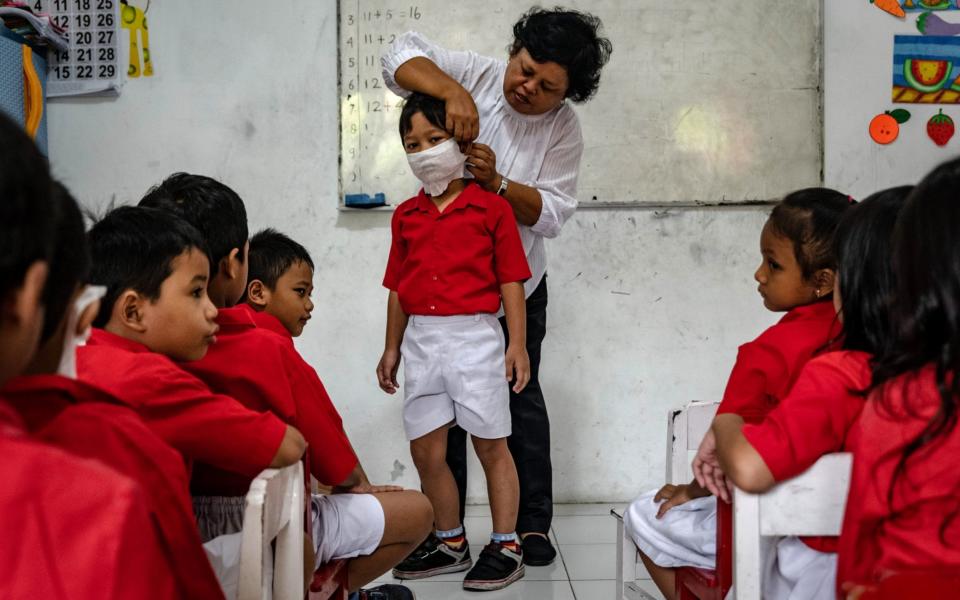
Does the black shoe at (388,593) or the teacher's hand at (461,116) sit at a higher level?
the teacher's hand at (461,116)

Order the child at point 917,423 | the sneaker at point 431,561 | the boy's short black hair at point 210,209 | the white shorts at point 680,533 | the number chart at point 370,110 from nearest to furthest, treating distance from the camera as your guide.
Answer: the child at point 917,423
the white shorts at point 680,533
the boy's short black hair at point 210,209
the sneaker at point 431,561
the number chart at point 370,110

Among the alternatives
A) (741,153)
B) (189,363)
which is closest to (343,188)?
(741,153)

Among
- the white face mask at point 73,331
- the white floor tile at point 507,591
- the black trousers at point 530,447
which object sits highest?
the white face mask at point 73,331

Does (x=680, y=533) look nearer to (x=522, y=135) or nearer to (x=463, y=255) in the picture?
(x=463, y=255)

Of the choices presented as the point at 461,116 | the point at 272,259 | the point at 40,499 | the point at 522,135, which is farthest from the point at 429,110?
the point at 40,499

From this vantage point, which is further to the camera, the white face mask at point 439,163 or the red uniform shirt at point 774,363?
the white face mask at point 439,163

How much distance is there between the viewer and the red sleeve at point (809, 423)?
3.41 ft

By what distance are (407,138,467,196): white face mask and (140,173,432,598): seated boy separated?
2.18 ft

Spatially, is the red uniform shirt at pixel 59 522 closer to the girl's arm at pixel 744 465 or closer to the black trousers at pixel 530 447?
the girl's arm at pixel 744 465

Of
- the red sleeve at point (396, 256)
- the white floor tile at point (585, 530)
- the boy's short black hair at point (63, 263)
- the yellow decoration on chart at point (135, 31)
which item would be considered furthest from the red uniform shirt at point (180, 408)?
the yellow decoration on chart at point (135, 31)

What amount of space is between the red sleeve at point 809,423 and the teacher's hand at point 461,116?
4.15ft

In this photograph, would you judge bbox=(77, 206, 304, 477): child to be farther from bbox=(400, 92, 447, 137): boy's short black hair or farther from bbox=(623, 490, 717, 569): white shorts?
bbox=(400, 92, 447, 137): boy's short black hair

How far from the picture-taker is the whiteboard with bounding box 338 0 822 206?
10.4 feet

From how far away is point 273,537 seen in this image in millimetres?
989
